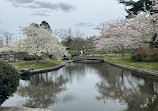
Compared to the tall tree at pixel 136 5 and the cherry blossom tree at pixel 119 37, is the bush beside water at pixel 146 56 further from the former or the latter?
the tall tree at pixel 136 5

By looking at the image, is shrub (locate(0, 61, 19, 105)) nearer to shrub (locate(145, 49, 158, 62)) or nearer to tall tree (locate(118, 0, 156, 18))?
shrub (locate(145, 49, 158, 62))

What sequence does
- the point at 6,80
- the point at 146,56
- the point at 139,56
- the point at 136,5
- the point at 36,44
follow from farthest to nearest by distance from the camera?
the point at 136,5 < the point at 139,56 < the point at 36,44 < the point at 146,56 < the point at 6,80

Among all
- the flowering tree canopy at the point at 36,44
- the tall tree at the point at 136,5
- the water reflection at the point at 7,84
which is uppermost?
the tall tree at the point at 136,5

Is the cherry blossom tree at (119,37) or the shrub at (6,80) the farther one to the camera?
the cherry blossom tree at (119,37)

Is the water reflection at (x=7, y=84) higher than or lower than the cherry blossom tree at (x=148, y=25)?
lower

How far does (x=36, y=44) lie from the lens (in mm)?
18266

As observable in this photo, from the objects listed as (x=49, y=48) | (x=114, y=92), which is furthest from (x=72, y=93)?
(x=49, y=48)

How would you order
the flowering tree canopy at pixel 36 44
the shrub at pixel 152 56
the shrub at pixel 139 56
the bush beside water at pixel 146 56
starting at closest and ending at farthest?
the shrub at pixel 152 56, the bush beside water at pixel 146 56, the flowering tree canopy at pixel 36 44, the shrub at pixel 139 56

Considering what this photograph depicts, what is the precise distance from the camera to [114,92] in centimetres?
791

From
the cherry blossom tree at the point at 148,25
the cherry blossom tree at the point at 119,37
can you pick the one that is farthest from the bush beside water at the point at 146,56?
the cherry blossom tree at the point at 119,37

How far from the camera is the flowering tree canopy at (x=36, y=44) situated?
17547 mm

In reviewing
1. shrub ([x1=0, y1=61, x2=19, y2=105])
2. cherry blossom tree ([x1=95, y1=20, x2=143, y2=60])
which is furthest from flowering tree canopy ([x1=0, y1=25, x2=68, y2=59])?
shrub ([x1=0, y1=61, x2=19, y2=105])

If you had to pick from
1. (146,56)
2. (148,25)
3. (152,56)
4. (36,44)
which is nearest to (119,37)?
(146,56)

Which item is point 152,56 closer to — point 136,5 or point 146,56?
point 146,56
